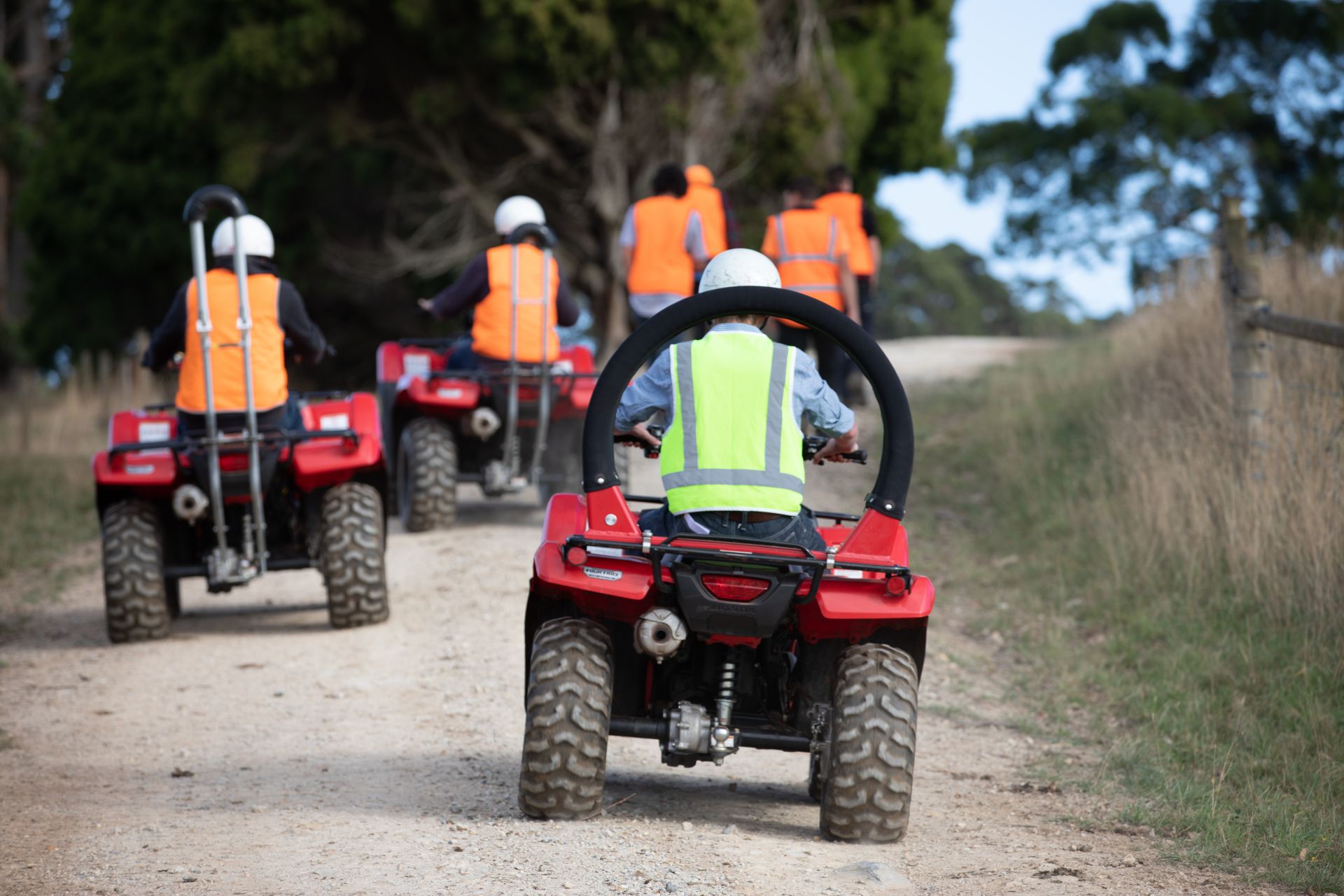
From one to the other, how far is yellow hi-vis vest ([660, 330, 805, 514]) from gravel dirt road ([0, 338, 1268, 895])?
1.16 meters

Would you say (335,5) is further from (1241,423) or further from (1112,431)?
(1241,423)

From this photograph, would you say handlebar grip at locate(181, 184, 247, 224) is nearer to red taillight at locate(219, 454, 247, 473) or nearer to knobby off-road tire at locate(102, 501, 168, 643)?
red taillight at locate(219, 454, 247, 473)

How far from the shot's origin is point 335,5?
764 inches

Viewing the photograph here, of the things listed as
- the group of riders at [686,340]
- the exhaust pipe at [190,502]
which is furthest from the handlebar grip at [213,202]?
the exhaust pipe at [190,502]

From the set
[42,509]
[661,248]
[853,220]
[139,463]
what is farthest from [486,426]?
[42,509]

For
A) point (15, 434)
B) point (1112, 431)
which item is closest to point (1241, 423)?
point (1112, 431)

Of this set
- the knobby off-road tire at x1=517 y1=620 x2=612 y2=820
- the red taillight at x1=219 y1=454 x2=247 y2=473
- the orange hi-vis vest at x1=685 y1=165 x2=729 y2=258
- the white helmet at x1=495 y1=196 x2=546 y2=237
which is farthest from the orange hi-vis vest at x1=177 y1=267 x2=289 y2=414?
the orange hi-vis vest at x1=685 y1=165 x2=729 y2=258

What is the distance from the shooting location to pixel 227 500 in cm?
865

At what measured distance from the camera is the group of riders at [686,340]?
5152 millimetres

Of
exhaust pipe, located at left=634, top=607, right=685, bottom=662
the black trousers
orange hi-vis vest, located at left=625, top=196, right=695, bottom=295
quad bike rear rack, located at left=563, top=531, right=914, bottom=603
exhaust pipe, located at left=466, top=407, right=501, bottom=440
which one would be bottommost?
exhaust pipe, located at left=634, top=607, right=685, bottom=662

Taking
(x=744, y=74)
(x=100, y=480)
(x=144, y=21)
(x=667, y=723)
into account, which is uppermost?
(x=144, y=21)

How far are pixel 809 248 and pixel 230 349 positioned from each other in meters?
5.85

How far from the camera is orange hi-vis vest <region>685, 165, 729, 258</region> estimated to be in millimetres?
12625

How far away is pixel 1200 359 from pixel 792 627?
24.8 feet
